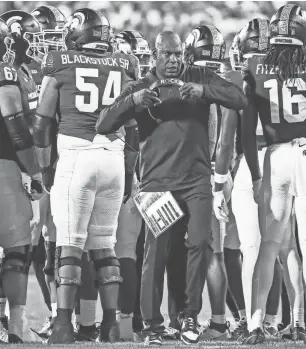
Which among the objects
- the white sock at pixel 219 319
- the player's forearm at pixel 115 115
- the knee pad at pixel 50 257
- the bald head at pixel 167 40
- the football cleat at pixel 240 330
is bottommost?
the football cleat at pixel 240 330

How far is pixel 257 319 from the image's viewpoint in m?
5.96

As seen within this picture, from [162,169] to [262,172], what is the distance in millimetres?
658

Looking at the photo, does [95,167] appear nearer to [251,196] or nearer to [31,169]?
[31,169]

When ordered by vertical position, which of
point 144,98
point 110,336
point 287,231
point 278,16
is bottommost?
point 110,336

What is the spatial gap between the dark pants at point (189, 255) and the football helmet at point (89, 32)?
1.02m

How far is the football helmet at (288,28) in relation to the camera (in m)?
6.15

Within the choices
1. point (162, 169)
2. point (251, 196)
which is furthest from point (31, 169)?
point (251, 196)

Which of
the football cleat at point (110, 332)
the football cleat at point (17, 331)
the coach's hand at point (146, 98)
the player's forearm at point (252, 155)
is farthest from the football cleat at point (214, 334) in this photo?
the coach's hand at point (146, 98)

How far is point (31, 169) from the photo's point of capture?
6.27 m

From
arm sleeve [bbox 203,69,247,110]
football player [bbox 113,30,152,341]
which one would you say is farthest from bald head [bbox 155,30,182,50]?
football player [bbox 113,30,152,341]

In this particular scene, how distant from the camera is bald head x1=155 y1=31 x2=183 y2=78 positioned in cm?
587

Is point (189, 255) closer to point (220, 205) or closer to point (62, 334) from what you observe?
point (220, 205)

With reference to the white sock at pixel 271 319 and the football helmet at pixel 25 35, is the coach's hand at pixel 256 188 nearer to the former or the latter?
the white sock at pixel 271 319

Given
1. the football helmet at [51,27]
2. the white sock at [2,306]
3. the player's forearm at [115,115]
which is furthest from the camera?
the football helmet at [51,27]
